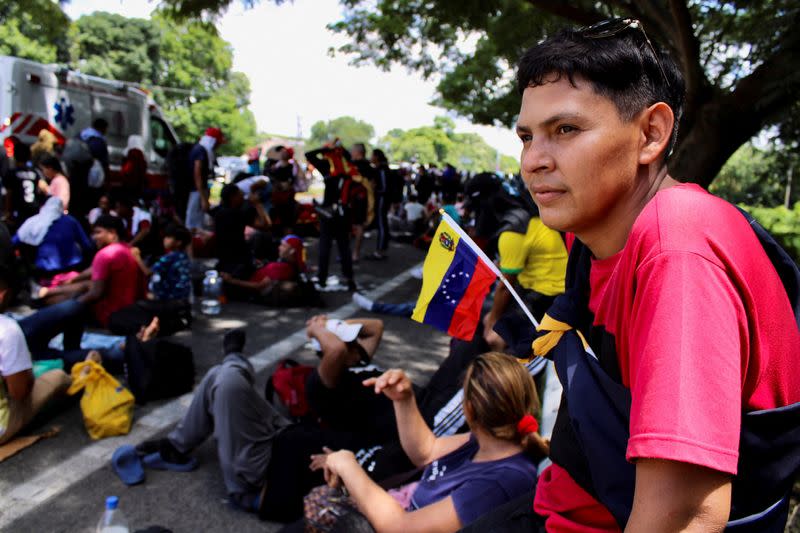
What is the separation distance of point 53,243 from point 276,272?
8.35 feet

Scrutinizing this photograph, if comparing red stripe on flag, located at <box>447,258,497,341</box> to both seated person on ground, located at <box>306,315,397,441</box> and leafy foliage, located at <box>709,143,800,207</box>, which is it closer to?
seated person on ground, located at <box>306,315,397,441</box>

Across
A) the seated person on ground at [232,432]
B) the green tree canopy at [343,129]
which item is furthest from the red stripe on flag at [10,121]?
the green tree canopy at [343,129]

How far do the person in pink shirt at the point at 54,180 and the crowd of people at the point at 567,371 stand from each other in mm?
1103

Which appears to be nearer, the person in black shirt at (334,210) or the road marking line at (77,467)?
the road marking line at (77,467)

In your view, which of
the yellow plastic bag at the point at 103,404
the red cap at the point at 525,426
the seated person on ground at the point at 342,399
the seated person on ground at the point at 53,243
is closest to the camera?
the red cap at the point at 525,426

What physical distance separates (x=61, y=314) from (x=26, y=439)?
1398 millimetres

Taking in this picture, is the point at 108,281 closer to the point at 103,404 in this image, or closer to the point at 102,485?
the point at 103,404

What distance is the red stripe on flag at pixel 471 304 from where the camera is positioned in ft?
8.50

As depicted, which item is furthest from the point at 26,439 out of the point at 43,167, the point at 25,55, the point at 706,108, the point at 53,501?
the point at 25,55

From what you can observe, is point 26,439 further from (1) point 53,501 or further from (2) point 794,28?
(2) point 794,28

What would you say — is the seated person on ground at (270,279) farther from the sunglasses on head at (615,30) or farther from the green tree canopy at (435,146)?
the green tree canopy at (435,146)

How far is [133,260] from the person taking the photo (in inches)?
248

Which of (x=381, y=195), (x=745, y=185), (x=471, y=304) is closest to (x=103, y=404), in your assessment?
(x=471, y=304)

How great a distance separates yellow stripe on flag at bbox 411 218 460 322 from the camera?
8.11ft
